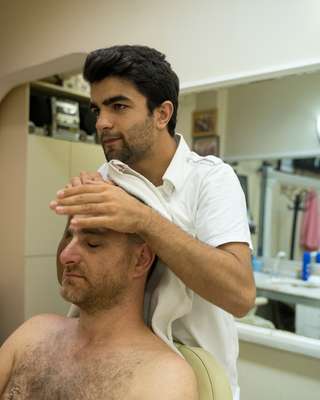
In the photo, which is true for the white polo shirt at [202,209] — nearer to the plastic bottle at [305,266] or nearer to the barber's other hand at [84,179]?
the barber's other hand at [84,179]

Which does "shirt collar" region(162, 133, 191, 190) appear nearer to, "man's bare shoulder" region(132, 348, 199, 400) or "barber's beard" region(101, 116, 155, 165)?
"barber's beard" region(101, 116, 155, 165)

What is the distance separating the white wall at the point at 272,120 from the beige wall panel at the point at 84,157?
1332mm

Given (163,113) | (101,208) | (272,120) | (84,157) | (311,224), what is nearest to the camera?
(101,208)

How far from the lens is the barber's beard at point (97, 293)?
45.1 inches

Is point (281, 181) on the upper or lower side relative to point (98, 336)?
upper

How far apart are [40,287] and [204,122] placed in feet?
5.87

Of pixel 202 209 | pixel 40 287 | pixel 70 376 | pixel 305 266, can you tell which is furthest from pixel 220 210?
pixel 40 287

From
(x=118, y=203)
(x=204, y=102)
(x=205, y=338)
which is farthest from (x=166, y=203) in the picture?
(x=204, y=102)

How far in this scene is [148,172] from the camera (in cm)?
129

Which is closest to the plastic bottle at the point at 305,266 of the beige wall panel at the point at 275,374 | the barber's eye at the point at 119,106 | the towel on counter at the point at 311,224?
the towel on counter at the point at 311,224

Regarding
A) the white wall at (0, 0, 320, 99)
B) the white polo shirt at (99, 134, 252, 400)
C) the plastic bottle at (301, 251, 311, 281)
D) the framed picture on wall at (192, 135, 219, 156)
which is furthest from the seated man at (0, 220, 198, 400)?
the plastic bottle at (301, 251, 311, 281)

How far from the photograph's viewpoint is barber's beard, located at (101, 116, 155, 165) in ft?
3.96

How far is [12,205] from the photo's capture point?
10.5ft

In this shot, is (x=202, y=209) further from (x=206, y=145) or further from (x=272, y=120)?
(x=272, y=120)
